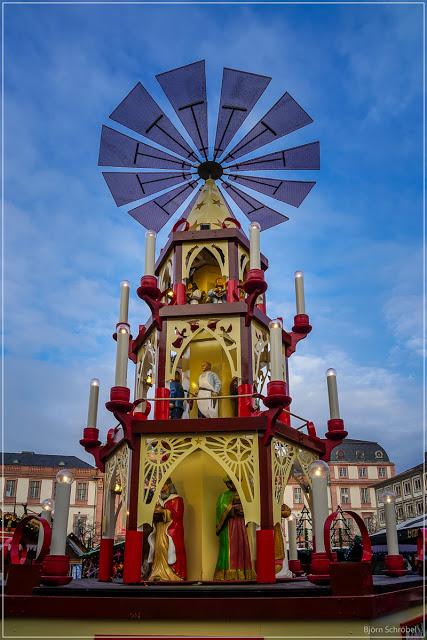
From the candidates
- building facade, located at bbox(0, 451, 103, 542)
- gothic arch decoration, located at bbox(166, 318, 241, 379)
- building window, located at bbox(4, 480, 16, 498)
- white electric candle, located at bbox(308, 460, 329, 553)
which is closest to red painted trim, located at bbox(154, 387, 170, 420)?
gothic arch decoration, located at bbox(166, 318, 241, 379)

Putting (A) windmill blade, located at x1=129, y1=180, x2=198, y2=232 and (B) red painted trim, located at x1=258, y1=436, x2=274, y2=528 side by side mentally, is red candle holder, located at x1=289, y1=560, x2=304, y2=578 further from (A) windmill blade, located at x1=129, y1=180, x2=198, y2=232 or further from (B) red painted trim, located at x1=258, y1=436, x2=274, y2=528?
(A) windmill blade, located at x1=129, y1=180, x2=198, y2=232

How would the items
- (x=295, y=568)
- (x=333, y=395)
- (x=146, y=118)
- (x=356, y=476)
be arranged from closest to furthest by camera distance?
(x=333, y=395), (x=295, y=568), (x=146, y=118), (x=356, y=476)

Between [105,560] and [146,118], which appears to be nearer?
[105,560]

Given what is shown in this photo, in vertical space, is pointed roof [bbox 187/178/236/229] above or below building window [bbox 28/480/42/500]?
above

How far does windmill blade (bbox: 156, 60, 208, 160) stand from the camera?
14031 millimetres

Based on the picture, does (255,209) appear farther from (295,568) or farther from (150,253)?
(295,568)

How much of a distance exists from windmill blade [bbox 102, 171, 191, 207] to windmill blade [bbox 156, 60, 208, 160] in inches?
66.8

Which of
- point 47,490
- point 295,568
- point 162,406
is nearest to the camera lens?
point 162,406

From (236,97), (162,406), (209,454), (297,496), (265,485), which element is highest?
(236,97)

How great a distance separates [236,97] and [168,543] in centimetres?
1102

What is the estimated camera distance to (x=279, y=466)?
11.8m

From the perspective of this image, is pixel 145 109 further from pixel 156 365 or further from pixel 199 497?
pixel 199 497

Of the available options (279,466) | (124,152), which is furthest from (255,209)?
(279,466)

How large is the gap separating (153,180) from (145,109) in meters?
2.17
